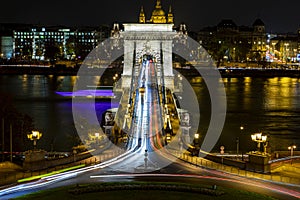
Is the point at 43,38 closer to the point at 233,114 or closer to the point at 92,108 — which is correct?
the point at 92,108

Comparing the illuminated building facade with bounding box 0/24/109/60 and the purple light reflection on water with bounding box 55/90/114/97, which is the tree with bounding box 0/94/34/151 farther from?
the illuminated building facade with bounding box 0/24/109/60

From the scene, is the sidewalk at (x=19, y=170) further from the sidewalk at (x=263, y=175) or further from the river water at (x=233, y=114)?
the river water at (x=233, y=114)

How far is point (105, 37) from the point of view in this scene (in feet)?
412

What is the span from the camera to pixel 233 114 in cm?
3738

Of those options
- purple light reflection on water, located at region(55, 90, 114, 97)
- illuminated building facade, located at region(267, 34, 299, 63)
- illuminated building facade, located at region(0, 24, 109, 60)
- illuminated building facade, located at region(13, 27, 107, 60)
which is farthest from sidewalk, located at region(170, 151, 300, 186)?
illuminated building facade, located at region(267, 34, 299, 63)

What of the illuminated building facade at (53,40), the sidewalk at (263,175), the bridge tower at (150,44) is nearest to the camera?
the sidewalk at (263,175)

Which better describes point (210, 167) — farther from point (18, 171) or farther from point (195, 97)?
point (195, 97)

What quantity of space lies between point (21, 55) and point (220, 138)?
322ft

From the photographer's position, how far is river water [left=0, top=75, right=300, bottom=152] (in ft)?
87.0

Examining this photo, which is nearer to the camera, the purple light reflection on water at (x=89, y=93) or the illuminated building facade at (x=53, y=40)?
the purple light reflection on water at (x=89, y=93)

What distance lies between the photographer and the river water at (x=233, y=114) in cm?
2653

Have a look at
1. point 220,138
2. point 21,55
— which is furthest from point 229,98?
point 21,55

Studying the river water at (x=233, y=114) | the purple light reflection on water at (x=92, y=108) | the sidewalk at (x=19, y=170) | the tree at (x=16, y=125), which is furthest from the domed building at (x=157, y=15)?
the sidewalk at (x=19, y=170)

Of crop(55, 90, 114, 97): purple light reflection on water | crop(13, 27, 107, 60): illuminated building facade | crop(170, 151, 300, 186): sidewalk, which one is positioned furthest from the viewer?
crop(13, 27, 107, 60): illuminated building facade
